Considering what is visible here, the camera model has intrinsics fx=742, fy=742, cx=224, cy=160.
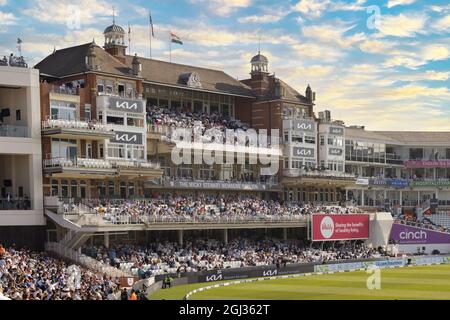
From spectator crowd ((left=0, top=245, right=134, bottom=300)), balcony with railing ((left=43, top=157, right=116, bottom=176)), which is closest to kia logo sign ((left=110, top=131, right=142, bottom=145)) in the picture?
balcony with railing ((left=43, top=157, right=116, bottom=176))

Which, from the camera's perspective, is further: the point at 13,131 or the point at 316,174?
the point at 316,174

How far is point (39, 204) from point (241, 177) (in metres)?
22.5

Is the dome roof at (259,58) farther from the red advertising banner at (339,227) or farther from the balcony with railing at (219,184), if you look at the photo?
the red advertising banner at (339,227)

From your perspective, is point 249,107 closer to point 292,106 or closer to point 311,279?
point 292,106

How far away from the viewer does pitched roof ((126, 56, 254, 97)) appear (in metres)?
61.9

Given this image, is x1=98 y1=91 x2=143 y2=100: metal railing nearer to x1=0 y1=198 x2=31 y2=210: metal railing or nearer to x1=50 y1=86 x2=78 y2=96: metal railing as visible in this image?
x1=50 y1=86 x2=78 y2=96: metal railing

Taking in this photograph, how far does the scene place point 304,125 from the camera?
228 ft

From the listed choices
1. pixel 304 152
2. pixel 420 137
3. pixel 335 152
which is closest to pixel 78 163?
pixel 304 152

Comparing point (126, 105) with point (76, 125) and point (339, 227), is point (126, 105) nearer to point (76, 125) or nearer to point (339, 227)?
point (76, 125)

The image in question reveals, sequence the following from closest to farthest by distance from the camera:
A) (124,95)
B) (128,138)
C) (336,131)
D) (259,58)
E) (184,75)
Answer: (128,138), (124,95), (184,75), (259,58), (336,131)

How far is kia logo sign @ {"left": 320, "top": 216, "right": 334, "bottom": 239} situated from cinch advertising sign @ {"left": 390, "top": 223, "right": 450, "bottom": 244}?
9056 mm

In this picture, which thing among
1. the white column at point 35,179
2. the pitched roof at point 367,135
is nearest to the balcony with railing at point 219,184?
the white column at point 35,179

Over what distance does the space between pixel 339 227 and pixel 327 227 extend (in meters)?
1.44
